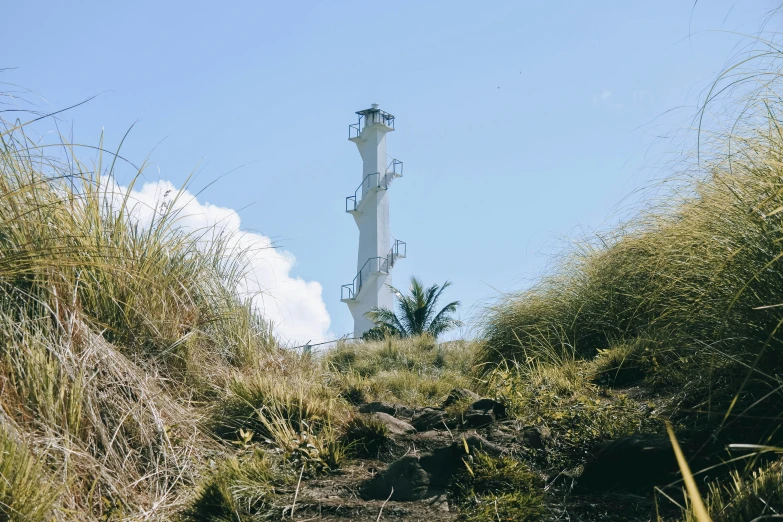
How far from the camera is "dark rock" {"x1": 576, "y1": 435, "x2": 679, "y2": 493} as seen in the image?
3158mm

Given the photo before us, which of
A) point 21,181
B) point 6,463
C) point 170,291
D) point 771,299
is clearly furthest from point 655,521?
point 21,181

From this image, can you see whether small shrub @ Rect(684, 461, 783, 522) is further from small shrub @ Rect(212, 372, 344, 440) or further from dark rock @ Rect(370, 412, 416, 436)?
small shrub @ Rect(212, 372, 344, 440)

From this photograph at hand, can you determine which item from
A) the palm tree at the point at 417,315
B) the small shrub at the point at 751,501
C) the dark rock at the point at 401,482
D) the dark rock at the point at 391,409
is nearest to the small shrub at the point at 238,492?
the dark rock at the point at 401,482

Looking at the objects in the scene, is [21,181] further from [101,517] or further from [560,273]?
[560,273]

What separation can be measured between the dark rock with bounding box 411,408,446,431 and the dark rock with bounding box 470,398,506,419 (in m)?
0.20

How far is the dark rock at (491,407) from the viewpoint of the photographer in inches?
166

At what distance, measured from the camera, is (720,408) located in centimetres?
340

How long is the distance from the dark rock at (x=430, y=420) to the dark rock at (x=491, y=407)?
198 mm

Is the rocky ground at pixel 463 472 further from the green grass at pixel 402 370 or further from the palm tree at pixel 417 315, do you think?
the palm tree at pixel 417 315

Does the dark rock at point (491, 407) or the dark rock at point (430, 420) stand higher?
the dark rock at point (491, 407)

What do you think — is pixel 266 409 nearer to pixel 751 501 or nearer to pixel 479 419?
pixel 479 419

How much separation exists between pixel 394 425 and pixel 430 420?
9.8 inches

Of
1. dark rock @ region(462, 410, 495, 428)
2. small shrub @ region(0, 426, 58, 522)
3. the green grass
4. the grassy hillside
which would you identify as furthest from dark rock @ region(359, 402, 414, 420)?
small shrub @ region(0, 426, 58, 522)

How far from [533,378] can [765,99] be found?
2.08 metres
